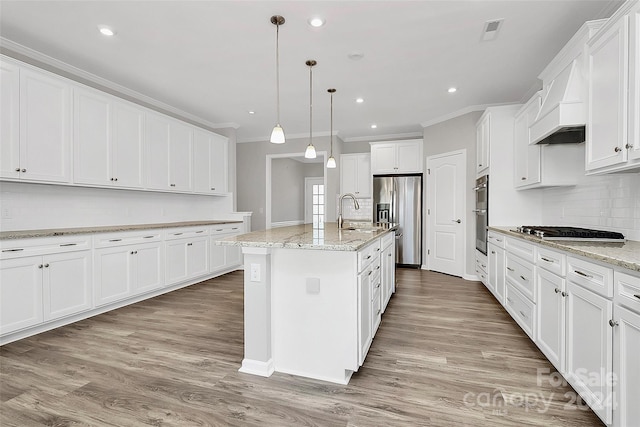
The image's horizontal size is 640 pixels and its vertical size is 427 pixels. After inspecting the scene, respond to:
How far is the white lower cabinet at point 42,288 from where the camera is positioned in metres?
2.48

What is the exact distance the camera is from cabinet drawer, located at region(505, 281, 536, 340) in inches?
94.8

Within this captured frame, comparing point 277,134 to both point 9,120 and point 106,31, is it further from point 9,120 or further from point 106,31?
point 9,120

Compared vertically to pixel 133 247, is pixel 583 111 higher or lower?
higher

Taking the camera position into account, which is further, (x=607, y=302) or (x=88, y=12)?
(x=88, y=12)

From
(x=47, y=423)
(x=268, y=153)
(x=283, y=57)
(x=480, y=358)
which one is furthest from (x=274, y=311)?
(x=268, y=153)

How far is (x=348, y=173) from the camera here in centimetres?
637

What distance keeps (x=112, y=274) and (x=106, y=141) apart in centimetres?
153

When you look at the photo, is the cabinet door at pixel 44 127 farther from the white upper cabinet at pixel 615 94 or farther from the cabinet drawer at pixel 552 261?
the white upper cabinet at pixel 615 94

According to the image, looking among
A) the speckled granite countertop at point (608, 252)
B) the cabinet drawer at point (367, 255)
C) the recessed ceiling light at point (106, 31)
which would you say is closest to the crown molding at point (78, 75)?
the recessed ceiling light at point (106, 31)

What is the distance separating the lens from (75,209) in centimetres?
353

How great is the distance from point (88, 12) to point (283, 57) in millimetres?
1616

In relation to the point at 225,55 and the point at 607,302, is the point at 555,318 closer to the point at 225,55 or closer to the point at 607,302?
the point at 607,302

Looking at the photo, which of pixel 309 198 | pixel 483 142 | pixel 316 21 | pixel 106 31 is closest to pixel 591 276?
pixel 316 21

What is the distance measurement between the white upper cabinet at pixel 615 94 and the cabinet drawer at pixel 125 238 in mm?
4354
